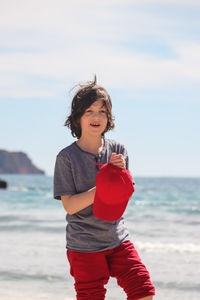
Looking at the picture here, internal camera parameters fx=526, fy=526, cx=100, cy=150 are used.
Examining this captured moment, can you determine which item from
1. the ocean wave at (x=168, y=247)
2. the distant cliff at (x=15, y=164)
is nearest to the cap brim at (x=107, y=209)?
the ocean wave at (x=168, y=247)

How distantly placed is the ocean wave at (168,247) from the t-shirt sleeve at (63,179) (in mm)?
4648

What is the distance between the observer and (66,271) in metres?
5.73

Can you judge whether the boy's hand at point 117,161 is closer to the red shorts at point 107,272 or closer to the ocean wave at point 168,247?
the red shorts at point 107,272

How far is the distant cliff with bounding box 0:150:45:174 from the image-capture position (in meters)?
128

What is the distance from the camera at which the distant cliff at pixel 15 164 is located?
5037 inches

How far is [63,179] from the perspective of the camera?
2.71 m

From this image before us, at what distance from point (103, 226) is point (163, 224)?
8.80 meters

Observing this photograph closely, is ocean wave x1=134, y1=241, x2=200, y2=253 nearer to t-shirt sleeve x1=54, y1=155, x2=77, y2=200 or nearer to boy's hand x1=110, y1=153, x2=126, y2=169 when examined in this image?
t-shirt sleeve x1=54, y1=155, x2=77, y2=200

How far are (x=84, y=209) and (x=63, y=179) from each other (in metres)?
0.19

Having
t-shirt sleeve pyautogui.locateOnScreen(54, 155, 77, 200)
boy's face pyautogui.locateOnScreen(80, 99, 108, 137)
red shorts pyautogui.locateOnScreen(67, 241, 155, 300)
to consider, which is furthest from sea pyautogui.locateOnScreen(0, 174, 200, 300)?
boy's face pyautogui.locateOnScreen(80, 99, 108, 137)

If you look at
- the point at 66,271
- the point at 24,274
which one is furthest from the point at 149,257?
the point at 24,274

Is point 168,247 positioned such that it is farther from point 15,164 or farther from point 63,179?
point 15,164

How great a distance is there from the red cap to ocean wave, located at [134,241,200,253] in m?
4.72

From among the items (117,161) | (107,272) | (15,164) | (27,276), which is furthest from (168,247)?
(15,164)
